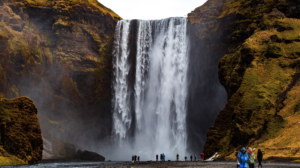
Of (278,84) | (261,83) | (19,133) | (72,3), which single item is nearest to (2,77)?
(19,133)

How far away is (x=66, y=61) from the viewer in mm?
61625

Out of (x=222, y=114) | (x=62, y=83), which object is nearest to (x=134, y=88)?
(x=62, y=83)

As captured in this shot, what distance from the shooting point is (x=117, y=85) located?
212ft

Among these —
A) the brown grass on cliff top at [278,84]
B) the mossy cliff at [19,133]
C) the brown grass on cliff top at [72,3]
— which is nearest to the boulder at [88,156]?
the mossy cliff at [19,133]

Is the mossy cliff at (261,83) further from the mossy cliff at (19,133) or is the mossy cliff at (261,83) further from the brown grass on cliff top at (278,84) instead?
the mossy cliff at (19,133)

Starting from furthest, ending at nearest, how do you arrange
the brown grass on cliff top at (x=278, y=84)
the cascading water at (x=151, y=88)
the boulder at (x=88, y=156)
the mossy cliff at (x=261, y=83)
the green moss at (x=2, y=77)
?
1. the cascading water at (x=151, y=88)
2. the boulder at (x=88, y=156)
3. the green moss at (x=2, y=77)
4. the mossy cliff at (x=261, y=83)
5. the brown grass on cliff top at (x=278, y=84)

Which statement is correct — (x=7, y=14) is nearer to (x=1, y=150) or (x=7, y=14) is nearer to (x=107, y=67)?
(x=107, y=67)

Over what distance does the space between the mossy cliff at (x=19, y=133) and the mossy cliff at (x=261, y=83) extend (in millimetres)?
21830

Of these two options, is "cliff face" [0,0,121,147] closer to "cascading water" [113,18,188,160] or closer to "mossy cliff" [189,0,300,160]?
"cascading water" [113,18,188,160]

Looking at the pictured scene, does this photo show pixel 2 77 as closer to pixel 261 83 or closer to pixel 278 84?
pixel 261 83

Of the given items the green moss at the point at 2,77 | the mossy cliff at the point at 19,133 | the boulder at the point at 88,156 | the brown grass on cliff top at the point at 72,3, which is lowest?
the boulder at the point at 88,156

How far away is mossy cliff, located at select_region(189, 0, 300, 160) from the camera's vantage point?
3416 cm

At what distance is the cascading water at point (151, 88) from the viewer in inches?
2330

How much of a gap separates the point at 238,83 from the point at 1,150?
30.5m
